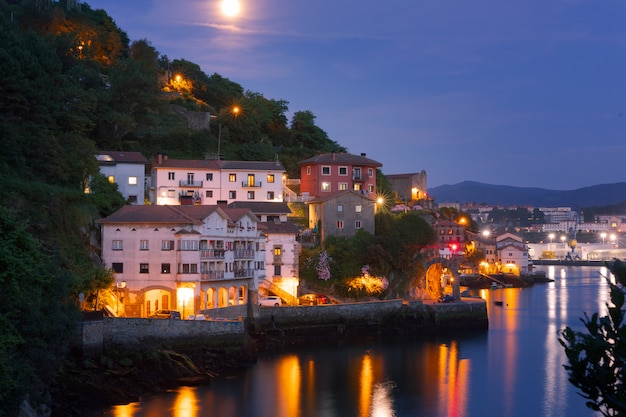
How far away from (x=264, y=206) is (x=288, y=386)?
23.6 metres

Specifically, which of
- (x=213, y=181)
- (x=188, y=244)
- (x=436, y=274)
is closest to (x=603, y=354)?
(x=188, y=244)

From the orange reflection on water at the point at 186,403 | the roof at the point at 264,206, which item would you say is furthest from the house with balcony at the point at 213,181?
the orange reflection on water at the point at 186,403

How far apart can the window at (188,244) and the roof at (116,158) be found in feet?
43.8

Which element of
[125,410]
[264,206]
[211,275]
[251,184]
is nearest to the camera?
[125,410]

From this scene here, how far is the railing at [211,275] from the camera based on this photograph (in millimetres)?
44128

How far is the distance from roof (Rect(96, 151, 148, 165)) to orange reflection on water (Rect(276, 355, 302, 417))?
65.1ft

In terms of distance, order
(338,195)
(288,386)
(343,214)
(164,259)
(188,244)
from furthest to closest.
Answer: (343,214) < (338,195) < (188,244) < (164,259) < (288,386)

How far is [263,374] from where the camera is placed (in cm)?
3831

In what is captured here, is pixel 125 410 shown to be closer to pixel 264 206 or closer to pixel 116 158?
pixel 116 158

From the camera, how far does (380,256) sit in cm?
5694

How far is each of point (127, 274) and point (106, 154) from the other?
47.3 ft

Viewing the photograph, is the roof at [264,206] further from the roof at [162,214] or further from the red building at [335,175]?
the roof at [162,214]

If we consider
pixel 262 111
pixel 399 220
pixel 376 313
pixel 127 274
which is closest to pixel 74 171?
pixel 127 274

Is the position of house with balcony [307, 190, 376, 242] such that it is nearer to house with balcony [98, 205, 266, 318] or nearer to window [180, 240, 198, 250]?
house with balcony [98, 205, 266, 318]
